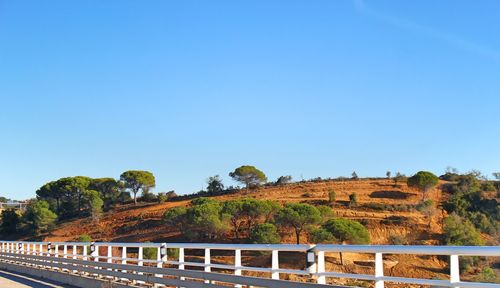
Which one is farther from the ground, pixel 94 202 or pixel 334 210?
pixel 94 202

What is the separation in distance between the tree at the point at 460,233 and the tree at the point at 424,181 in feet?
46.7

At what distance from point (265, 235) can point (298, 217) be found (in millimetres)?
3972

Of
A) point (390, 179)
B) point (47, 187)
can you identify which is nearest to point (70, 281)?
point (390, 179)

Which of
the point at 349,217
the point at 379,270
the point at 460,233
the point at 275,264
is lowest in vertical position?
the point at 460,233

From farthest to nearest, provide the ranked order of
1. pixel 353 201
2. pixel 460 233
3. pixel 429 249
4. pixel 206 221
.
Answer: pixel 353 201, pixel 206 221, pixel 460 233, pixel 429 249

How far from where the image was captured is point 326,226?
157 ft

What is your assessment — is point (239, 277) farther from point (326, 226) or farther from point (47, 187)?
point (47, 187)

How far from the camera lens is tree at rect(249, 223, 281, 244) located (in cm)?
4866

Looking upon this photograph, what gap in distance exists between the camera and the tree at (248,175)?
286 ft

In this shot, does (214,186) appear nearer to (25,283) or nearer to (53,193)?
(53,193)

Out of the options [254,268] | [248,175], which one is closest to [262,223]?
[248,175]

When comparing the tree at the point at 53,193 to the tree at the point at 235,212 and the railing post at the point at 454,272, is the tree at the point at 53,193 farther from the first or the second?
the railing post at the point at 454,272

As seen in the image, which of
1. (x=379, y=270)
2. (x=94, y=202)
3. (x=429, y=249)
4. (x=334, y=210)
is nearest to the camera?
A: (x=429, y=249)

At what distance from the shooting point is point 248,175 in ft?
287
